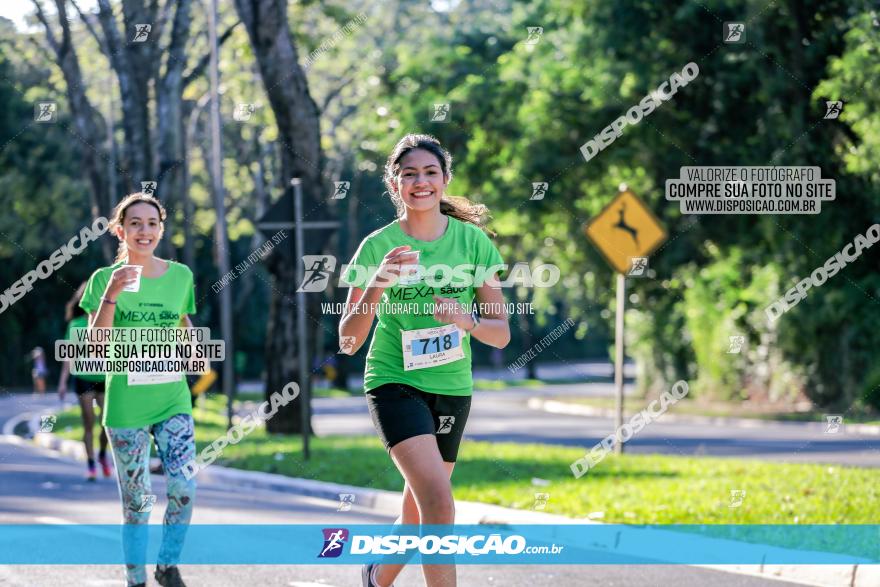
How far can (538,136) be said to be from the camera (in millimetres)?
29375

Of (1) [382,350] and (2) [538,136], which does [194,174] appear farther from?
(1) [382,350]

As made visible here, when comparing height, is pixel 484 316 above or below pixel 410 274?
below

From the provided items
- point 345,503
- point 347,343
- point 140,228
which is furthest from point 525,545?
point 347,343

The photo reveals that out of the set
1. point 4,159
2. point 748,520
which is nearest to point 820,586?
point 748,520

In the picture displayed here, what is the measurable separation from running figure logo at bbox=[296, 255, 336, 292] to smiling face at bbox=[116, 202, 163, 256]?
781 cm

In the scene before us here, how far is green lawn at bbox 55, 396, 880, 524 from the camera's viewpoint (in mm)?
10367

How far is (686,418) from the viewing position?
2989cm

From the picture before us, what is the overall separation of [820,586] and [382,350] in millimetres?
3469

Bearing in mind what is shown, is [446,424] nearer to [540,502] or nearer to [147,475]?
[147,475]

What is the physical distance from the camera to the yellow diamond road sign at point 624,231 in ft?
51.6

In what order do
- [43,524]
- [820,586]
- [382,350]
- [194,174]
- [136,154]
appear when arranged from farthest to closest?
[194,174]
[136,154]
[43,524]
[820,586]
[382,350]

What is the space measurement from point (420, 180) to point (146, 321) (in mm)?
1928

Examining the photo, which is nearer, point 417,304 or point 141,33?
point 417,304

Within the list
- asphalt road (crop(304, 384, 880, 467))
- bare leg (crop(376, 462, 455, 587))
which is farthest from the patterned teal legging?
asphalt road (crop(304, 384, 880, 467))
